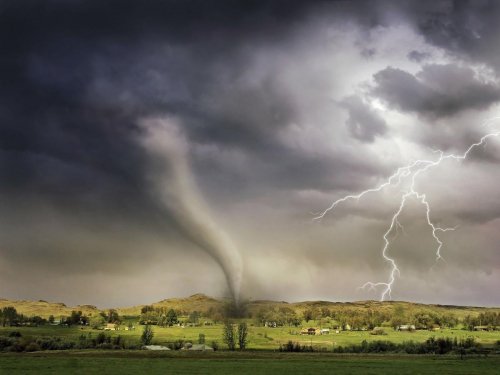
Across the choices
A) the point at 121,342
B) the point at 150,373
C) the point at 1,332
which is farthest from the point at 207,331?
the point at 150,373

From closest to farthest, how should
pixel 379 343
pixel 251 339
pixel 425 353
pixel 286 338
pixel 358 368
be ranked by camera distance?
1. pixel 358 368
2. pixel 425 353
3. pixel 379 343
4. pixel 251 339
5. pixel 286 338

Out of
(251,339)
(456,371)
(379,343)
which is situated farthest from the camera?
(251,339)

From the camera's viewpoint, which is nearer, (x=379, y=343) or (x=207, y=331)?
(x=379, y=343)

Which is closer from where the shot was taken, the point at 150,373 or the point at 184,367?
the point at 150,373

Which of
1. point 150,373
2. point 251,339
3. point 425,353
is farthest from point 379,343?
point 150,373

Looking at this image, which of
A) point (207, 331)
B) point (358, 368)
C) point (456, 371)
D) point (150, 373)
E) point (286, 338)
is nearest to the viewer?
point (150, 373)

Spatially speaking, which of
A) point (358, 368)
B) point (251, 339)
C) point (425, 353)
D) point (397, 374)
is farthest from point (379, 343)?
point (397, 374)

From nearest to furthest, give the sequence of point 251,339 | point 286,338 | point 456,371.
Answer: point 456,371 → point 251,339 → point 286,338

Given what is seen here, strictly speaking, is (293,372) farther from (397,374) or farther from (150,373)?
(150,373)

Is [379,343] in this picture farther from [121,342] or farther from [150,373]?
[150,373]
